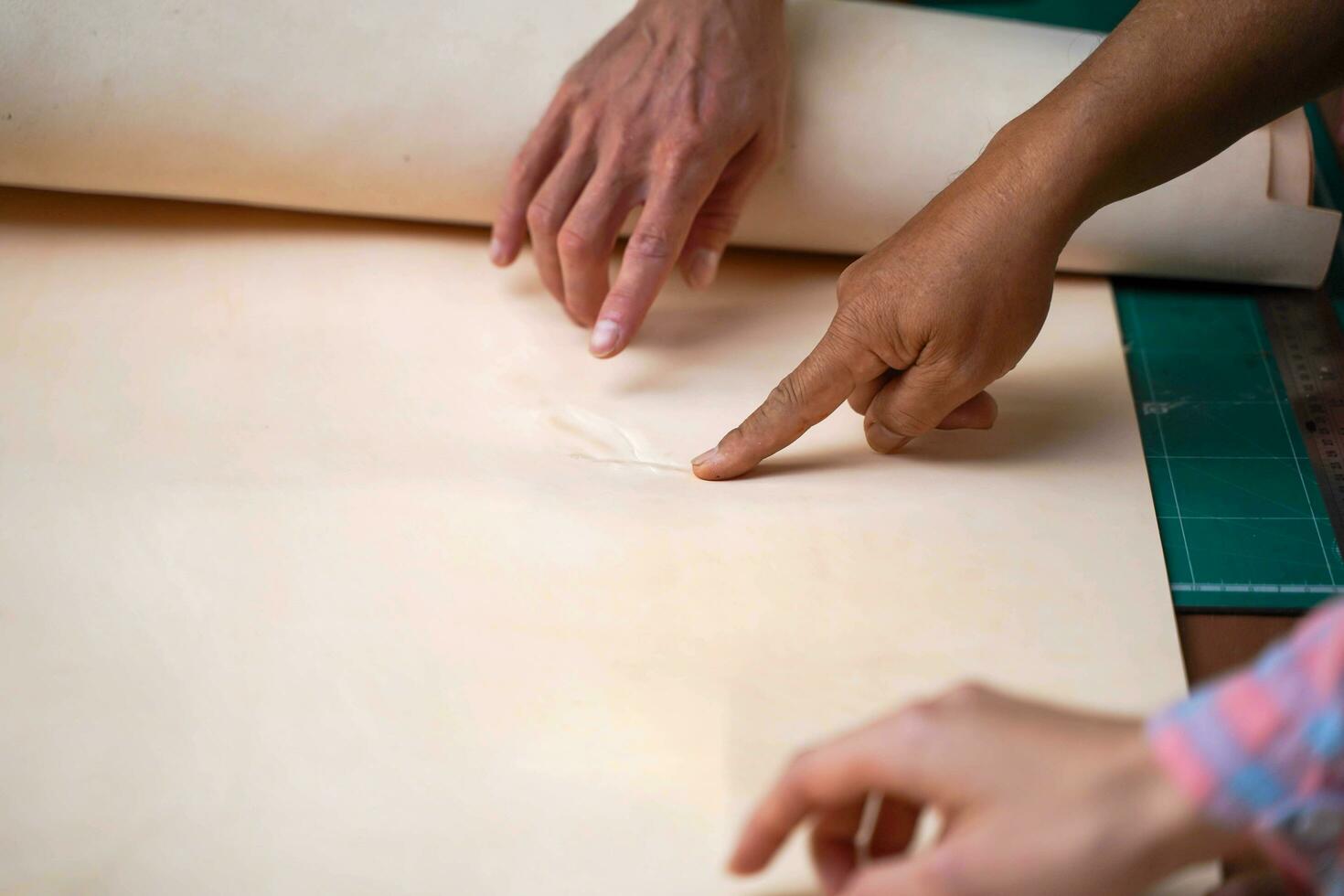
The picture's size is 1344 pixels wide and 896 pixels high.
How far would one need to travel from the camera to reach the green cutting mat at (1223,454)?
3.65 ft

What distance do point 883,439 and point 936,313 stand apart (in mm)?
206

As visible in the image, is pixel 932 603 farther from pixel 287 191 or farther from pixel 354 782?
pixel 287 191

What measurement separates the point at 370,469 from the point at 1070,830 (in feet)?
2.74

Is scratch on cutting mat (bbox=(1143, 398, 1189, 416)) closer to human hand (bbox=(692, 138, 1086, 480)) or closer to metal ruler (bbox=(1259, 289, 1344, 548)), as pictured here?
metal ruler (bbox=(1259, 289, 1344, 548))

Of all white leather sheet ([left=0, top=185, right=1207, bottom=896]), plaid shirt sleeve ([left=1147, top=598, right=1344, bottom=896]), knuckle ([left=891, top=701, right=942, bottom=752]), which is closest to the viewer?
plaid shirt sleeve ([left=1147, top=598, right=1344, bottom=896])

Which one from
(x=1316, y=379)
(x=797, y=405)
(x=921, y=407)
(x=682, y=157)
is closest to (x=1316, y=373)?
(x=1316, y=379)

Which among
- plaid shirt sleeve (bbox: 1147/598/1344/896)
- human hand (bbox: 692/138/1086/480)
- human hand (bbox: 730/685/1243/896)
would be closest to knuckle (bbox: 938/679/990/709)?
human hand (bbox: 730/685/1243/896)

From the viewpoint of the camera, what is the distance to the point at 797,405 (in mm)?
1137

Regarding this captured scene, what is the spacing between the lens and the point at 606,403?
131 centimetres

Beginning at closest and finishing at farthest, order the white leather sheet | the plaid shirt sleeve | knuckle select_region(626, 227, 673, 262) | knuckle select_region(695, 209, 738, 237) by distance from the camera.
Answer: the plaid shirt sleeve < the white leather sheet < knuckle select_region(626, 227, 673, 262) < knuckle select_region(695, 209, 738, 237)

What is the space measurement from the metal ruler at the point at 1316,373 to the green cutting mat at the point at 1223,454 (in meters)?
0.01

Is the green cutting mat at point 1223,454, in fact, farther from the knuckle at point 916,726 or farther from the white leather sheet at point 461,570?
the knuckle at point 916,726

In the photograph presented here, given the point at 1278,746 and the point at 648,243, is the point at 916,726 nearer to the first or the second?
the point at 1278,746

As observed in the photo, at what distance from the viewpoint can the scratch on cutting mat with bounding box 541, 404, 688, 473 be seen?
1234 millimetres
